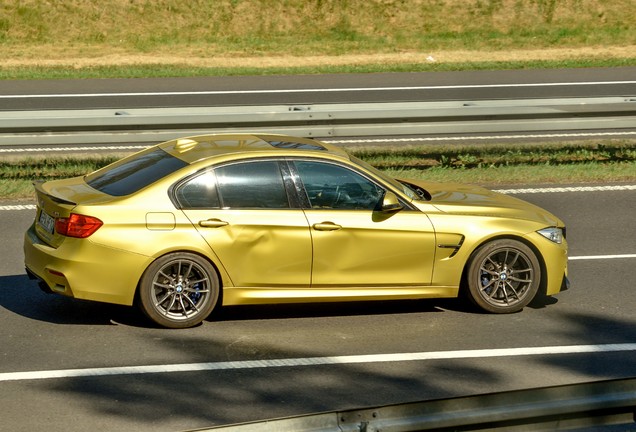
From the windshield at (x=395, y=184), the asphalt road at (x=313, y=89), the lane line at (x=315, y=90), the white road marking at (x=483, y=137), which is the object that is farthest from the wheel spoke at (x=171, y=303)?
the lane line at (x=315, y=90)

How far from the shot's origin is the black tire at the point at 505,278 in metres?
9.45

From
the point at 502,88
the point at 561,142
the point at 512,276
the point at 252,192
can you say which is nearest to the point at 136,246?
the point at 252,192

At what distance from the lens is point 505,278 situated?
9.51 metres

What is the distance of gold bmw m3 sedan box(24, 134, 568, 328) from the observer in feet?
28.9

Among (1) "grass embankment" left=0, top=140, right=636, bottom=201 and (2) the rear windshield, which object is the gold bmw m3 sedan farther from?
(1) "grass embankment" left=0, top=140, right=636, bottom=201

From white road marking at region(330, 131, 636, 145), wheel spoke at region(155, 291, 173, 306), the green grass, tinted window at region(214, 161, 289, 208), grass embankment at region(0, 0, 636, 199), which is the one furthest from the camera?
grass embankment at region(0, 0, 636, 199)

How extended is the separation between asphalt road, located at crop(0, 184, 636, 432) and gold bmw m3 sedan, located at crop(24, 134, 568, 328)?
→ 28 cm

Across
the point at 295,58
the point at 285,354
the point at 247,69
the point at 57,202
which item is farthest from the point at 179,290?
the point at 295,58

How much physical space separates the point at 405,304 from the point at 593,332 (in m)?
1.67

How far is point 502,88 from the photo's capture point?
2295 centimetres

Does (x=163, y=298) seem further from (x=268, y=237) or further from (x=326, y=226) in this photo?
(x=326, y=226)

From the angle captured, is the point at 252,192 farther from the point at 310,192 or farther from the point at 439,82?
the point at 439,82

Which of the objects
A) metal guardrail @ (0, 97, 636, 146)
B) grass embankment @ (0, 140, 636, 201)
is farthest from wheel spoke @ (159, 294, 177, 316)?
metal guardrail @ (0, 97, 636, 146)

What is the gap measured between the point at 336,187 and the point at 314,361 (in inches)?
65.2
